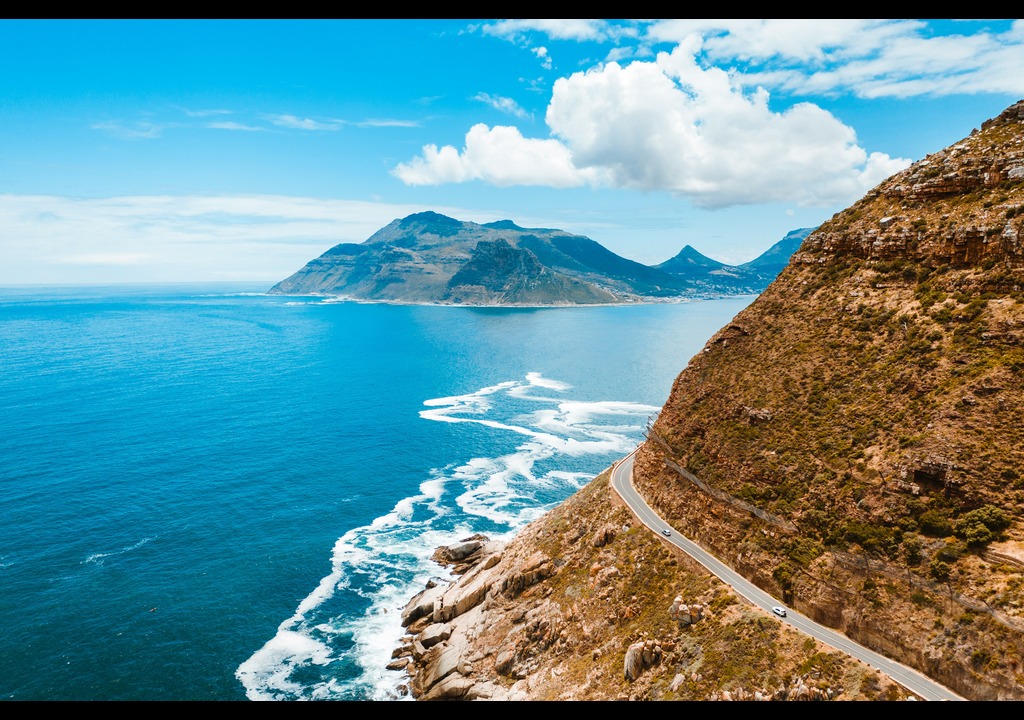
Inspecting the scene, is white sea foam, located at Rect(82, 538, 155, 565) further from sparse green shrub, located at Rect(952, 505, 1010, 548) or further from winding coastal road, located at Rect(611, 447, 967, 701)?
sparse green shrub, located at Rect(952, 505, 1010, 548)

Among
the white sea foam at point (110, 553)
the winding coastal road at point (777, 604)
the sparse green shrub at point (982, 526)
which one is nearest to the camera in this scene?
the winding coastal road at point (777, 604)

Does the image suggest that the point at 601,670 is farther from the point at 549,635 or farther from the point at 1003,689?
the point at 1003,689

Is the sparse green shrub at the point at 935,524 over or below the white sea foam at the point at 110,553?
over

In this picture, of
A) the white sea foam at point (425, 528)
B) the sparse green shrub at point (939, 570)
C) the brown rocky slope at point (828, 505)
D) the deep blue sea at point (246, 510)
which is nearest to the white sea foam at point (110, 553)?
the deep blue sea at point (246, 510)

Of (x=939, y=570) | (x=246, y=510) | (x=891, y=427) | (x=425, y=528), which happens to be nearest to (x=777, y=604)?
(x=939, y=570)

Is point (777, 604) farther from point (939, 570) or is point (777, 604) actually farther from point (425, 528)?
point (425, 528)

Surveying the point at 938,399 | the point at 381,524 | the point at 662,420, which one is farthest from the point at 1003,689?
the point at 381,524

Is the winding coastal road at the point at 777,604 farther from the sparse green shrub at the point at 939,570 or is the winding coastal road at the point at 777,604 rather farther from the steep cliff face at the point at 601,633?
the sparse green shrub at the point at 939,570
